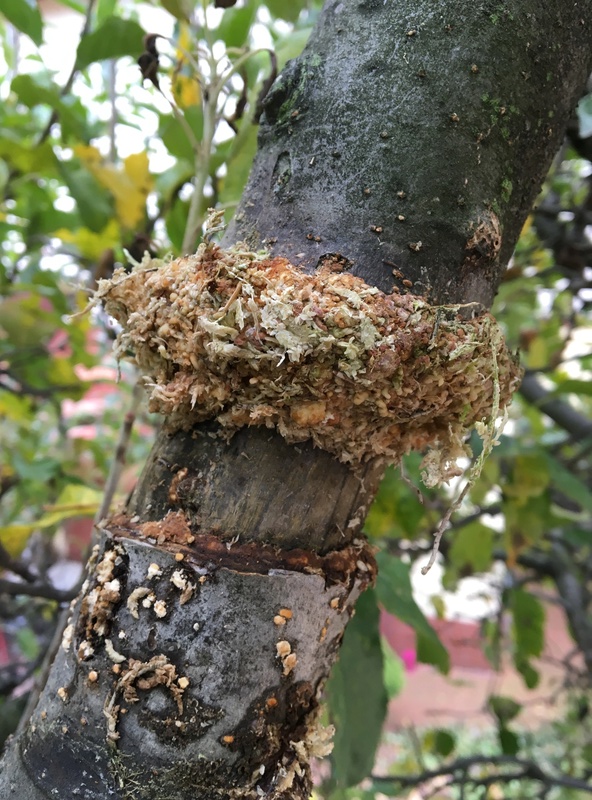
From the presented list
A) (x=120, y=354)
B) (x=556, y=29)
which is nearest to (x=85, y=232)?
(x=120, y=354)

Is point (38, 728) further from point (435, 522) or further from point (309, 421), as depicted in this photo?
point (435, 522)

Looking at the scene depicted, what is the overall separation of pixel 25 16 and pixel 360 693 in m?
0.90

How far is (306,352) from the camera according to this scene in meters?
0.30

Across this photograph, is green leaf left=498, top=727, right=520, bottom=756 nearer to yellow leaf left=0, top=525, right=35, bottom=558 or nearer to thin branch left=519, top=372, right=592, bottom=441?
thin branch left=519, top=372, right=592, bottom=441

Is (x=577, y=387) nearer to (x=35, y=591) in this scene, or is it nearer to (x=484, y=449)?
(x=484, y=449)

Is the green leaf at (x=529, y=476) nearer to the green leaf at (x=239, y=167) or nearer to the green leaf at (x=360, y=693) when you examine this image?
the green leaf at (x=360, y=693)

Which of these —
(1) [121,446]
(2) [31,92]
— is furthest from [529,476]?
(2) [31,92]

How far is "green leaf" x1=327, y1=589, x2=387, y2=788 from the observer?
559 millimetres

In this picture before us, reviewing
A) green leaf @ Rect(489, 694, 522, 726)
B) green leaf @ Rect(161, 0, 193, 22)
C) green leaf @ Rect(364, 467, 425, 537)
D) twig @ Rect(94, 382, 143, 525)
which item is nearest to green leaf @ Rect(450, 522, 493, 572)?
green leaf @ Rect(364, 467, 425, 537)

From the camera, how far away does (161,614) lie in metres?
0.30

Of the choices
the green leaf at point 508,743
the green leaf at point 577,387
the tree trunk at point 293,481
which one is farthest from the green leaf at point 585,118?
the green leaf at point 508,743

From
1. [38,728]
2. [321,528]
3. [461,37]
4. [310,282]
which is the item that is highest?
[461,37]

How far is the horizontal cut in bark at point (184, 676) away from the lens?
0.29 meters

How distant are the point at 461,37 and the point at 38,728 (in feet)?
1.48
